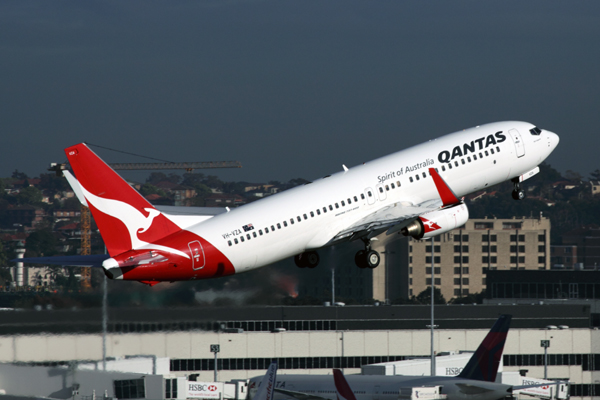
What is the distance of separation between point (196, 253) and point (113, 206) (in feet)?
14.5

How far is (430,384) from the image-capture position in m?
53.2

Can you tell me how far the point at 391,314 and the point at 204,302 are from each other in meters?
36.2

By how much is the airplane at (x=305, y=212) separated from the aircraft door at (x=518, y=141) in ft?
0.20

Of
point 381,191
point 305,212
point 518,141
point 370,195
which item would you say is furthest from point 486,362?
point 305,212

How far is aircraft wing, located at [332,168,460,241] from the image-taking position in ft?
165

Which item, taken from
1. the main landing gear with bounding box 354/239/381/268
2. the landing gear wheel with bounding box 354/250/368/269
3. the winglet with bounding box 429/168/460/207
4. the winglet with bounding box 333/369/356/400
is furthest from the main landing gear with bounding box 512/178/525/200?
the winglet with bounding box 333/369/356/400

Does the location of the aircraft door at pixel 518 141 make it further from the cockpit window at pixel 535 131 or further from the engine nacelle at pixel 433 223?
the engine nacelle at pixel 433 223

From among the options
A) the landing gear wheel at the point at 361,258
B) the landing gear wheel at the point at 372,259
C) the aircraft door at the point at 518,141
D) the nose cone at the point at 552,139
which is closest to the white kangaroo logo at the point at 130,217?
the landing gear wheel at the point at 361,258

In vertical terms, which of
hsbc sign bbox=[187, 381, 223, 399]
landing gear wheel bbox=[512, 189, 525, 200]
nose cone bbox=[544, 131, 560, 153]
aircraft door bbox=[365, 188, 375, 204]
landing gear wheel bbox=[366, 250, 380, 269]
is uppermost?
nose cone bbox=[544, 131, 560, 153]

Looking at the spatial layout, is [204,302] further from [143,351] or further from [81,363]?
[81,363]

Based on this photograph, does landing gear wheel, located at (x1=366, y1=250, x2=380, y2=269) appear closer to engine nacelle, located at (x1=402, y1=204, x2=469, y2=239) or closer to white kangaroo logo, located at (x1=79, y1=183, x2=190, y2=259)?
engine nacelle, located at (x1=402, y1=204, x2=469, y2=239)

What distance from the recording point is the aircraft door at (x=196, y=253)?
45.4 meters

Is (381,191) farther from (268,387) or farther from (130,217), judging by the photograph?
(130,217)

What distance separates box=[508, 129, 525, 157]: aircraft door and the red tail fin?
23.9 m
